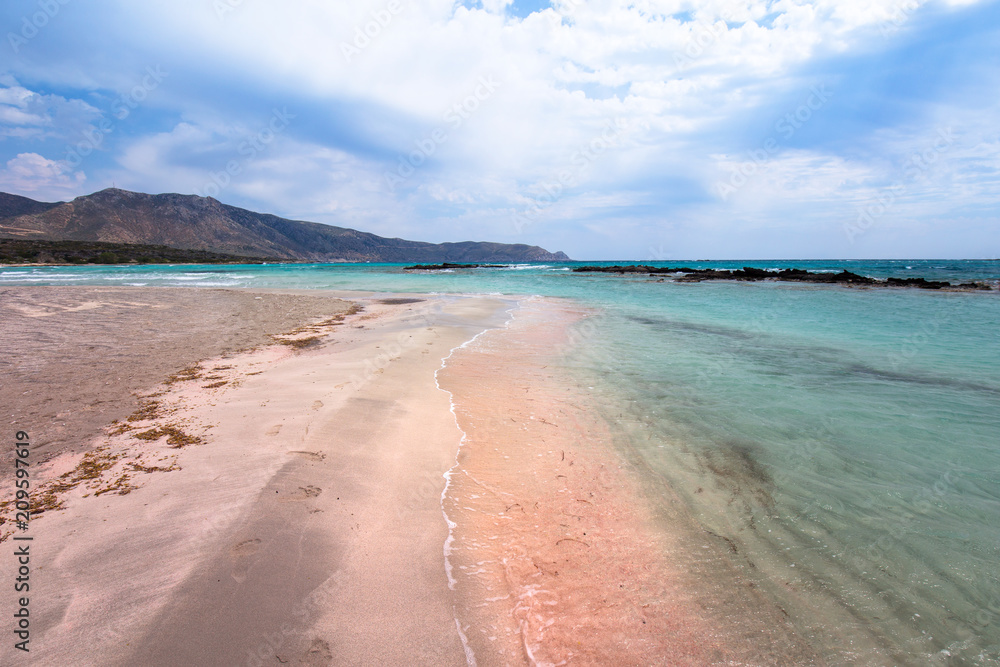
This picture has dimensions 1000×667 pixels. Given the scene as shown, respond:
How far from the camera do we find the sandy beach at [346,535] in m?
2.37

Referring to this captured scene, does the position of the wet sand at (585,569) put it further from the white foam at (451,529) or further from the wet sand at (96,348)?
the wet sand at (96,348)

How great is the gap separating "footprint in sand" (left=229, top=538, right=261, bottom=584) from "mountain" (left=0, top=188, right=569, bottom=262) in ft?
496

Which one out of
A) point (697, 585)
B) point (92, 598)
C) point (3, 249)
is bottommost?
point (697, 585)

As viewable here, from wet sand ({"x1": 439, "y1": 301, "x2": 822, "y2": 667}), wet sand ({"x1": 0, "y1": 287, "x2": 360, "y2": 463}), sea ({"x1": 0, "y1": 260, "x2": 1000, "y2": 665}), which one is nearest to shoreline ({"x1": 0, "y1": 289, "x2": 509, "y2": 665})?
wet sand ({"x1": 439, "y1": 301, "x2": 822, "y2": 667})

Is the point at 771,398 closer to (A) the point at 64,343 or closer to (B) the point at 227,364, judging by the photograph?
(B) the point at 227,364

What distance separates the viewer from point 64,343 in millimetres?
9266

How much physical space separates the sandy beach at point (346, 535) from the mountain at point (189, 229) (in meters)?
149

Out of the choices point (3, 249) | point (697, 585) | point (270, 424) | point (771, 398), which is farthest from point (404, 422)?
point (3, 249)

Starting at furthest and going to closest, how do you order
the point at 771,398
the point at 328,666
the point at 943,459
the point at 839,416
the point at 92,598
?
the point at 771,398, the point at 839,416, the point at 943,459, the point at 92,598, the point at 328,666

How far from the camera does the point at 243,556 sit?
2.88m

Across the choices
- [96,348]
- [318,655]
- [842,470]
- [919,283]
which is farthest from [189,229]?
[919,283]

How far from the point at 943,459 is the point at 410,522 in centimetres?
622

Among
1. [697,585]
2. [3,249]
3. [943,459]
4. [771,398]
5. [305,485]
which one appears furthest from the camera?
[3,249]

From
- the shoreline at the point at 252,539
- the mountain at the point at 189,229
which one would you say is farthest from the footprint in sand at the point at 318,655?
the mountain at the point at 189,229
